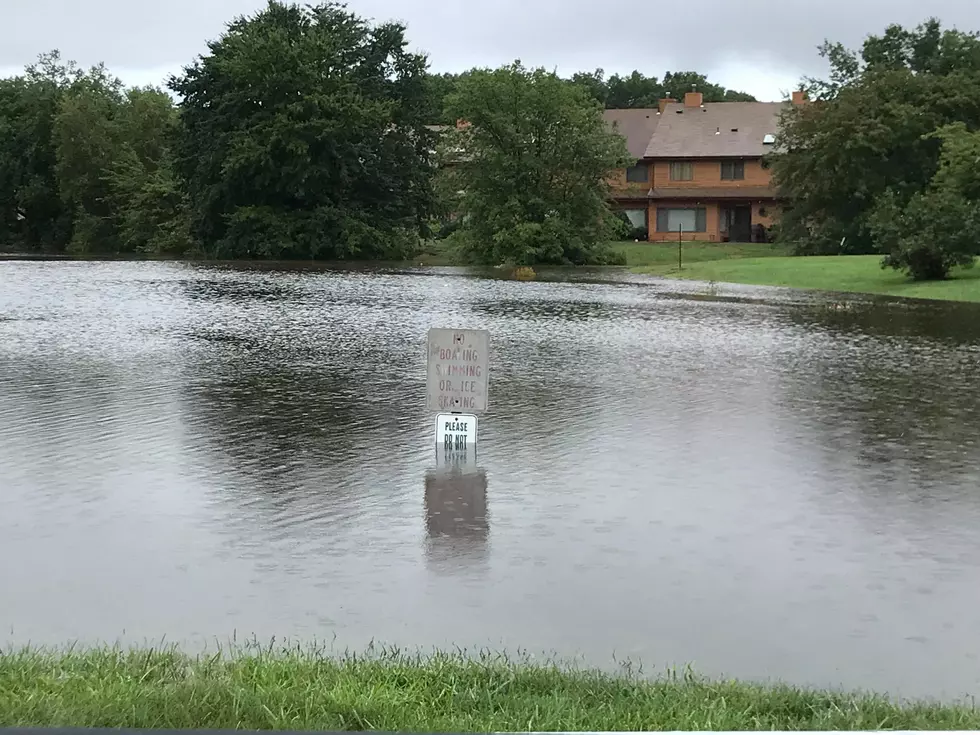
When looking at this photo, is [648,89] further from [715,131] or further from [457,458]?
[457,458]

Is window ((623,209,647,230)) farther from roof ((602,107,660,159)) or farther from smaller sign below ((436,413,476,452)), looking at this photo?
smaller sign below ((436,413,476,452))

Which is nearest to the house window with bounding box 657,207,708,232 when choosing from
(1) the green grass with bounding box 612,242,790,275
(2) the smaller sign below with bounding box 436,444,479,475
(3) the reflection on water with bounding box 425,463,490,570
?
(1) the green grass with bounding box 612,242,790,275

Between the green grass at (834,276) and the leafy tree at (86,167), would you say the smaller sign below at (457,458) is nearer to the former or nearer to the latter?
the green grass at (834,276)

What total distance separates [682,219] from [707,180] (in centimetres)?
265

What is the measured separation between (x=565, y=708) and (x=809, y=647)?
1.70 meters

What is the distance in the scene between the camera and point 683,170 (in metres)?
69.7

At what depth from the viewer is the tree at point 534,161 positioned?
5619cm

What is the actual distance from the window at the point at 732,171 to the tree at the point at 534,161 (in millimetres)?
13564

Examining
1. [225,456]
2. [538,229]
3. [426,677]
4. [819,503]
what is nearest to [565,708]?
[426,677]

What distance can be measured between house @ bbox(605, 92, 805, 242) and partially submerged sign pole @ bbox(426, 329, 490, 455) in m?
58.5

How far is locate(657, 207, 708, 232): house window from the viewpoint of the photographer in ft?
225

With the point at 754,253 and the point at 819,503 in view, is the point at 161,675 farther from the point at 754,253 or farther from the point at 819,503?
the point at 754,253

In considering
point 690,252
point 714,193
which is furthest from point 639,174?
point 690,252

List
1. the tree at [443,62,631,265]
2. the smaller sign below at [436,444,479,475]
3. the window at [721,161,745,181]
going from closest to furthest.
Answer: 1. the smaller sign below at [436,444,479,475]
2. the tree at [443,62,631,265]
3. the window at [721,161,745,181]
